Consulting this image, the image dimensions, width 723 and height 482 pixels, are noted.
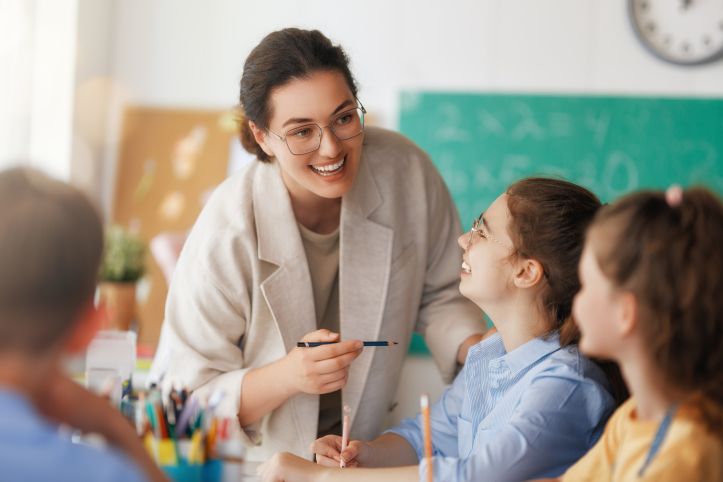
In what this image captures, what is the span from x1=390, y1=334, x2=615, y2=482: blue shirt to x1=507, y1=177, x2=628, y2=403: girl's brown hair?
0.19 ft

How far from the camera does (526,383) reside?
59.6 inches

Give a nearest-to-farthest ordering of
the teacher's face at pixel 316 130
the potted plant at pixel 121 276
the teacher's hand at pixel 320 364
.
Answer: the teacher's hand at pixel 320 364, the teacher's face at pixel 316 130, the potted plant at pixel 121 276

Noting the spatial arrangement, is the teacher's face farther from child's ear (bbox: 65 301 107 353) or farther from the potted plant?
the potted plant

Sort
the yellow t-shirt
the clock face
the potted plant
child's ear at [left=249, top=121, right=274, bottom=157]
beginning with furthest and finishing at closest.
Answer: the clock face → the potted plant → child's ear at [left=249, top=121, right=274, bottom=157] → the yellow t-shirt

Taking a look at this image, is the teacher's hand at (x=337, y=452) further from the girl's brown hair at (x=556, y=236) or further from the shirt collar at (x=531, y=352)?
the girl's brown hair at (x=556, y=236)

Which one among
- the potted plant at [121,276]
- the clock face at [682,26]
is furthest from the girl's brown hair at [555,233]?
the clock face at [682,26]

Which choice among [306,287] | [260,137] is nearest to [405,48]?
[260,137]

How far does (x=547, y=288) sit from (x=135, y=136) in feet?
11.0

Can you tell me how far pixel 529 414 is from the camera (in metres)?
1.42

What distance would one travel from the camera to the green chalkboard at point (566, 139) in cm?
425

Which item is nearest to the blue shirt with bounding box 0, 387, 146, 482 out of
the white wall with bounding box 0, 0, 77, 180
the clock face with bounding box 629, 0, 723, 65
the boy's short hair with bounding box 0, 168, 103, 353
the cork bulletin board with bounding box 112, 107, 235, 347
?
the boy's short hair with bounding box 0, 168, 103, 353

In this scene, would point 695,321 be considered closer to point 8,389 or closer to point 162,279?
point 8,389

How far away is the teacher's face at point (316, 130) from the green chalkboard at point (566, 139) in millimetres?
2490

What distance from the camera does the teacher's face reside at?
1848mm
